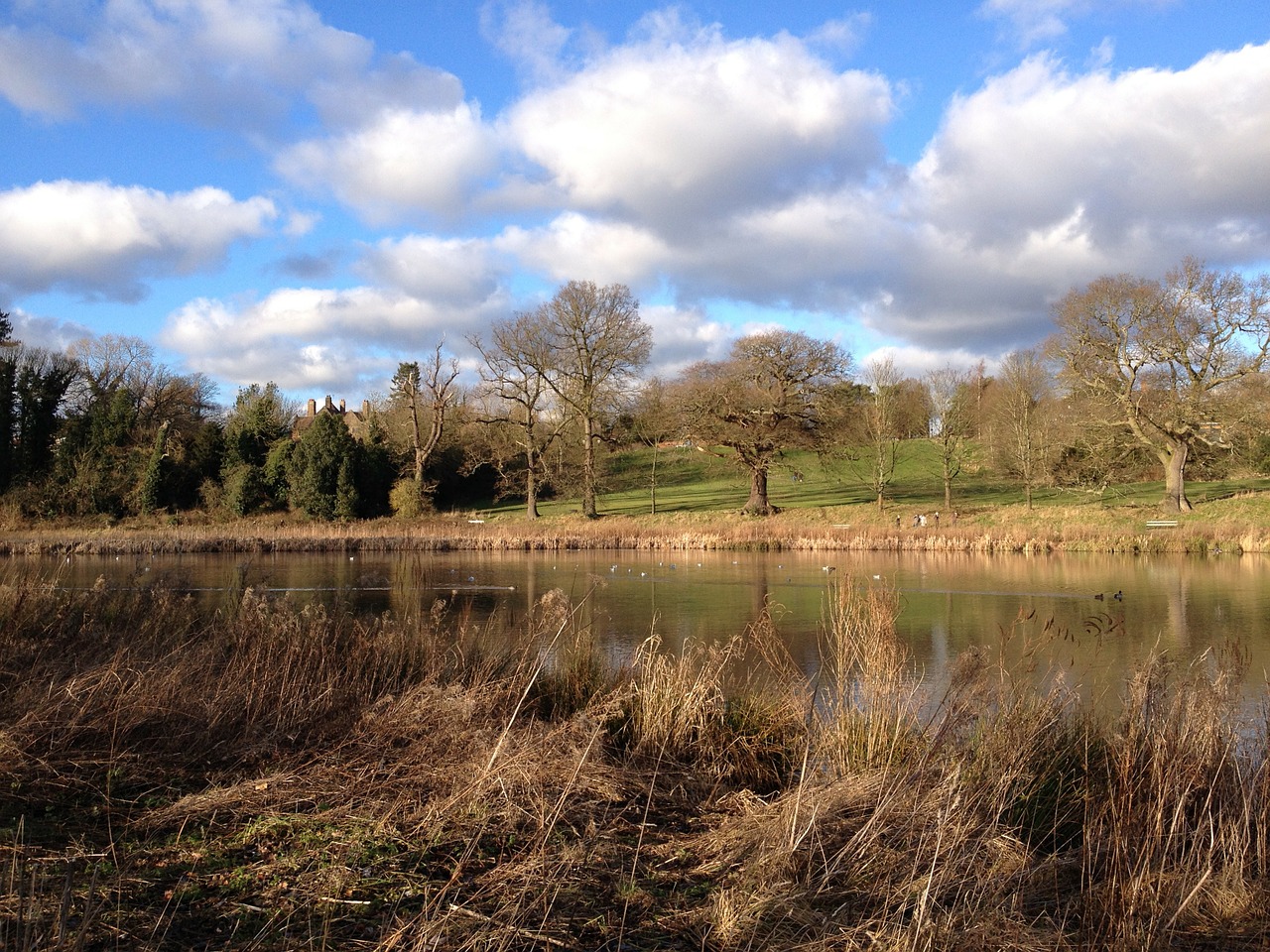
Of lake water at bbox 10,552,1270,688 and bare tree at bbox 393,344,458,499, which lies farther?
bare tree at bbox 393,344,458,499

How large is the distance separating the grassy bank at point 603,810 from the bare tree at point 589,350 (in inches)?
1229

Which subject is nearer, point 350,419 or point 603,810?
point 603,810

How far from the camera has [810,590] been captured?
18.5m

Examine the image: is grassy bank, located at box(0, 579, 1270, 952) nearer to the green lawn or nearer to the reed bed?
the reed bed

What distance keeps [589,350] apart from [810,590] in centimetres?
2160

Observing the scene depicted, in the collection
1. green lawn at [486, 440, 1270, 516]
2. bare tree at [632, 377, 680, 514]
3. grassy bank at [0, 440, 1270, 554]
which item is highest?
bare tree at [632, 377, 680, 514]

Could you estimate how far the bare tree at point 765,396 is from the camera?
35969mm

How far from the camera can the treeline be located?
32312mm

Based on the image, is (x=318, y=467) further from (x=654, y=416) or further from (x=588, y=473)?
(x=654, y=416)

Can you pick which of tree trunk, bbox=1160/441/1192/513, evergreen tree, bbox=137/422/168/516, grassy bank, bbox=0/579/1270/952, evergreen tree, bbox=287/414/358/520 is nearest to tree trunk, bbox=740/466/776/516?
tree trunk, bbox=1160/441/1192/513

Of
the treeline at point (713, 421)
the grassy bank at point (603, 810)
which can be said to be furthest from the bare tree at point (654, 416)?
the grassy bank at point (603, 810)

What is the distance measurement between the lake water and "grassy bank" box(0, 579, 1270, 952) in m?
1.86

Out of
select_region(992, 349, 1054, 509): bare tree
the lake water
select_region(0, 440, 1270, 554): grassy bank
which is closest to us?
the lake water

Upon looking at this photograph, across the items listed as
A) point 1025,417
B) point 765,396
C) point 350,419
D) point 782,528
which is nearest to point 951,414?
point 1025,417
